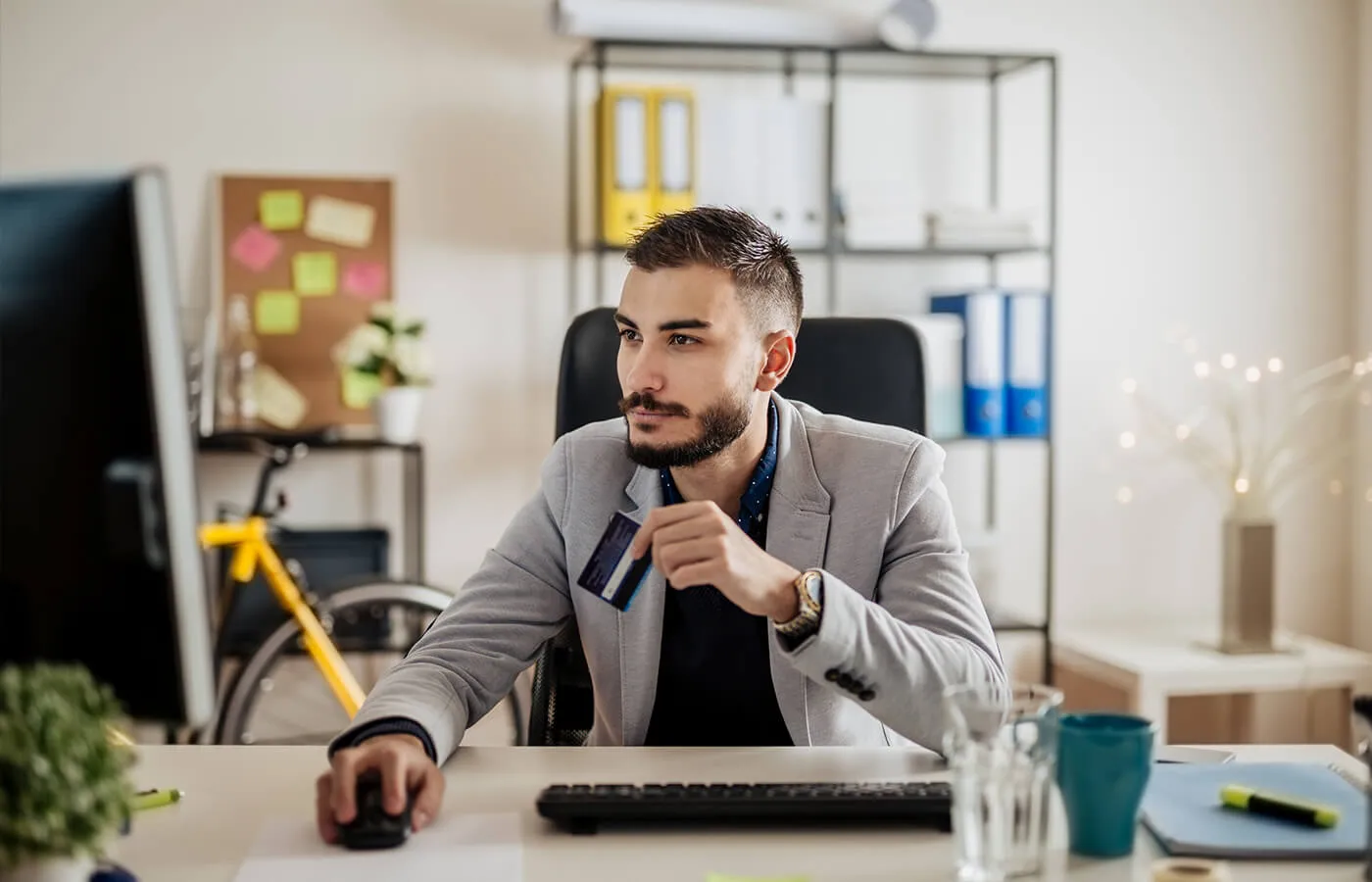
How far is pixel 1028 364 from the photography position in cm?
326

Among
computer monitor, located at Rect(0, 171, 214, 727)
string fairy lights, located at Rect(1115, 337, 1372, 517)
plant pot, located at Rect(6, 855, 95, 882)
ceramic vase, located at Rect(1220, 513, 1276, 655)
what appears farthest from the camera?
string fairy lights, located at Rect(1115, 337, 1372, 517)

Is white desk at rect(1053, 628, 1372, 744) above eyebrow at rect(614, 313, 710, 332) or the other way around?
the other way around

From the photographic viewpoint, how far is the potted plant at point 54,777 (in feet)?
2.42

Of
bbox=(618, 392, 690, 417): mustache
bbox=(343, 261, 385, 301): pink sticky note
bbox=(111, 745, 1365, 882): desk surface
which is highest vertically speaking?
bbox=(343, 261, 385, 301): pink sticky note

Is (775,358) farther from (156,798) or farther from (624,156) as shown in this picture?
(624,156)

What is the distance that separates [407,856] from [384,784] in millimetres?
86

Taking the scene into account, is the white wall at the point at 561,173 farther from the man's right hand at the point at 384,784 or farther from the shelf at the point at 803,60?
the man's right hand at the point at 384,784

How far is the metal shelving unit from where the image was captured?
3217 millimetres

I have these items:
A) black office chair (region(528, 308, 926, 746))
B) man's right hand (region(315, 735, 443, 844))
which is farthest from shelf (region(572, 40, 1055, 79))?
man's right hand (region(315, 735, 443, 844))

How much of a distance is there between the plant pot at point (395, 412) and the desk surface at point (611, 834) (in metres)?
1.76

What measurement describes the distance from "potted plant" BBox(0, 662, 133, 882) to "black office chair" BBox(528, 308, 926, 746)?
1017mm

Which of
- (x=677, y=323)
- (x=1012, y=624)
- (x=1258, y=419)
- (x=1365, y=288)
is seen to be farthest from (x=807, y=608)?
(x=1365, y=288)

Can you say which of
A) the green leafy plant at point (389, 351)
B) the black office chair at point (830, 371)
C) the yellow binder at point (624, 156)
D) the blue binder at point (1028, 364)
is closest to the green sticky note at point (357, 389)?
the green leafy plant at point (389, 351)

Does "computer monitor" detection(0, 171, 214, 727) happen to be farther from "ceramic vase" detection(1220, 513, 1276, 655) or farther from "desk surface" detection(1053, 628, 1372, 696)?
"ceramic vase" detection(1220, 513, 1276, 655)
